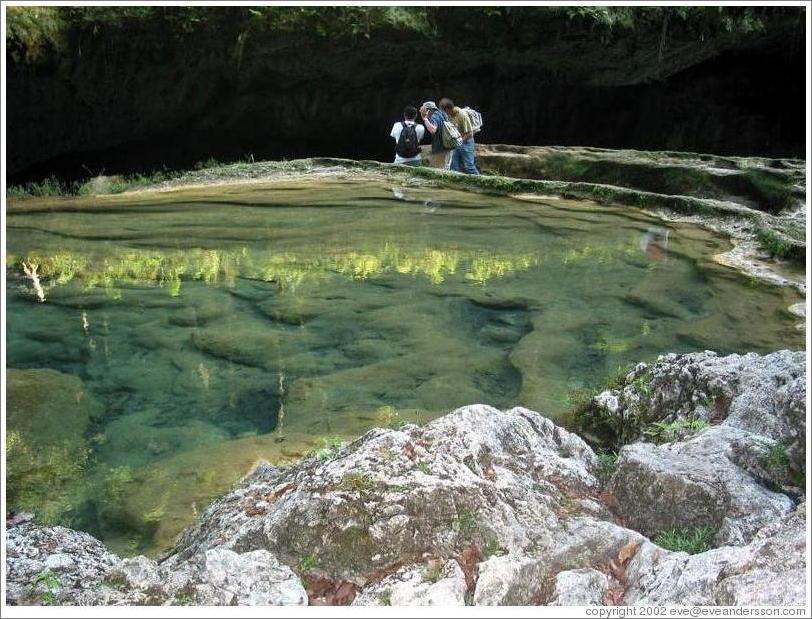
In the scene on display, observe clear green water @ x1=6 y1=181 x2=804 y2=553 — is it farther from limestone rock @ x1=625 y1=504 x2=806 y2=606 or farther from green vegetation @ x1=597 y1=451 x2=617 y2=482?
limestone rock @ x1=625 y1=504 x2=806 y2=606

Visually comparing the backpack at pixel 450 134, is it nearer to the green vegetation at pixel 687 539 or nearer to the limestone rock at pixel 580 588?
the green vegetation at pixel 687 539

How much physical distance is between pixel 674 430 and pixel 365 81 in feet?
45.0

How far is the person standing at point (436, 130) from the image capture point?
1021 centimetres

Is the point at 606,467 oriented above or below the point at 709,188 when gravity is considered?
below

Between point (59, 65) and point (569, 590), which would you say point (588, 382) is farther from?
point (59, 65)

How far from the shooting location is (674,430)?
3.19 meters

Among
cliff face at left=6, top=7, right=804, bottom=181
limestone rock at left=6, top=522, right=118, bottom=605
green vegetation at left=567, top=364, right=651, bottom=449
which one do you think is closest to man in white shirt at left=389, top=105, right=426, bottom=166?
cliff face at left=6, top=7, right=804, bottom=181

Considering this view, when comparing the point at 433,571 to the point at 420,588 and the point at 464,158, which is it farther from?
the point at 464,158

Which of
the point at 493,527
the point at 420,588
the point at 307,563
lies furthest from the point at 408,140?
the point at 420,588

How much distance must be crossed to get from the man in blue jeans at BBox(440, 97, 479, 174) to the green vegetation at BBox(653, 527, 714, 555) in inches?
332

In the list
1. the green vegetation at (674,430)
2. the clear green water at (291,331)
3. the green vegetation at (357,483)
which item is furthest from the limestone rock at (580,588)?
the clear green water at (291,331)

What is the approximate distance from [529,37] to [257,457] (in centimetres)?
1255

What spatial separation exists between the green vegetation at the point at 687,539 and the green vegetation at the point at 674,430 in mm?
629

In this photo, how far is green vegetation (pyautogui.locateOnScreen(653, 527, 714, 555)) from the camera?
2.50 meters
